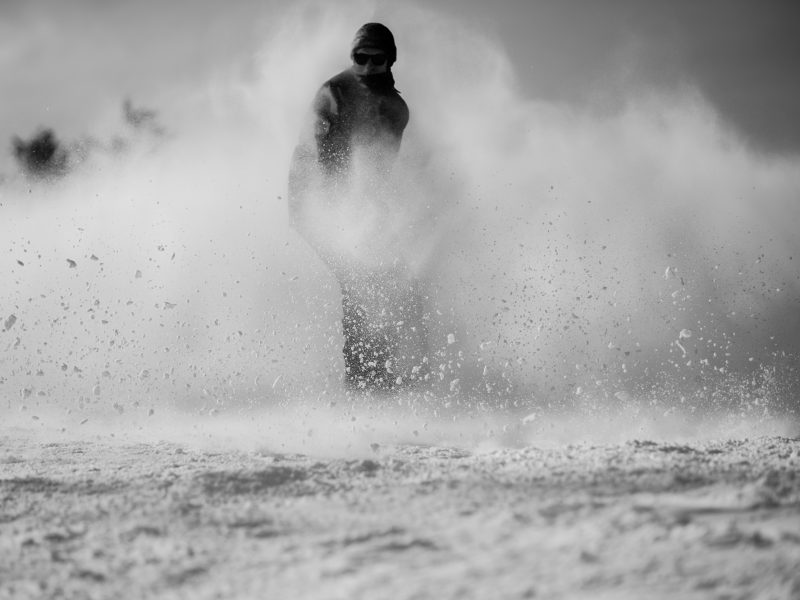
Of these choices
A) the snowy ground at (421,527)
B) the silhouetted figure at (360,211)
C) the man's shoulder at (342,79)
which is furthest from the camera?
the man's shoulder at (342,79)

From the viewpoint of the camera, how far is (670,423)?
4281 mm

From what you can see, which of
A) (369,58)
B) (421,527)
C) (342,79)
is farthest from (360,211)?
(421,527)

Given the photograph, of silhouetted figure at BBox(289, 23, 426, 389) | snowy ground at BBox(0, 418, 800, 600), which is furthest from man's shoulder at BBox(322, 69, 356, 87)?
snowy ground at BBox(0, 418, 800, 600)

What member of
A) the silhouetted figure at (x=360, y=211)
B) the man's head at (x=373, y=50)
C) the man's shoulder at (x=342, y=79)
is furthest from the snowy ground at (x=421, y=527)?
the man's head at (x=373, y=50)

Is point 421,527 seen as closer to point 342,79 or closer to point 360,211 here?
point 360,211

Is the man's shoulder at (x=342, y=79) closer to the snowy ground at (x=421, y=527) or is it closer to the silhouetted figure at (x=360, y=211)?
the silhouetted figure at (x=360, y=211)

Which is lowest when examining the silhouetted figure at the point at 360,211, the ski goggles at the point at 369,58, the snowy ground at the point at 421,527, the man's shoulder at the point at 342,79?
the snowy ground at the point at 421,527

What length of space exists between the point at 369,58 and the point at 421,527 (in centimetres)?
366

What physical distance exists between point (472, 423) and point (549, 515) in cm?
257

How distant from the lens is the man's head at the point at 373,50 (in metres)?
4.79

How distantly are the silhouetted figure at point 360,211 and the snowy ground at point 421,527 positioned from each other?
189 centimetres

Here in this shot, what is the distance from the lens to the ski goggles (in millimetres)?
4867

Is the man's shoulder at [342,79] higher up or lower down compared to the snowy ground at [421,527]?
higher up

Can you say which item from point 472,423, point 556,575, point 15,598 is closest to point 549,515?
point 556,575
